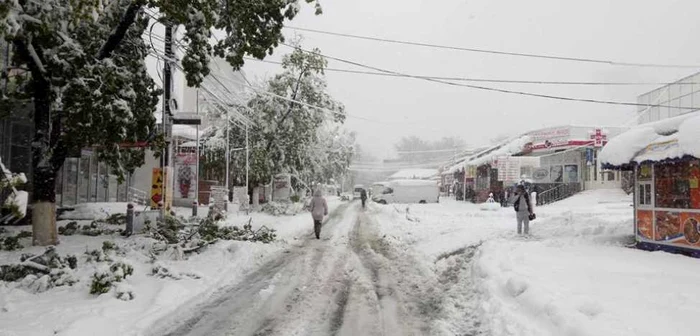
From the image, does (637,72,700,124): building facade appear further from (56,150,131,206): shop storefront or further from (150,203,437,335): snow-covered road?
(56,150,131,206): shop storefront

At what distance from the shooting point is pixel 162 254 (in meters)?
A: 10.0

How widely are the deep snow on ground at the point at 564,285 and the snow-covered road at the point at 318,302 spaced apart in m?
0.60

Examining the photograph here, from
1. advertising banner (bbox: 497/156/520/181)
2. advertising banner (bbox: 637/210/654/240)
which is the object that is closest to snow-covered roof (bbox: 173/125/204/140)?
advertising banner (bbox: 497/156/520/181)

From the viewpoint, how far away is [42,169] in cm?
1009

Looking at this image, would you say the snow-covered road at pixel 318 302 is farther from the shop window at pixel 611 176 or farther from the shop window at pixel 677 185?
the shop window at pixel 611 176

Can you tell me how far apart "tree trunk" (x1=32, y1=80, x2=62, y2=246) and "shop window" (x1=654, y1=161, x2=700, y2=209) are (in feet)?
46.4

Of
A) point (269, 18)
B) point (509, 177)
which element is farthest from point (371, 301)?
point (509, 177)

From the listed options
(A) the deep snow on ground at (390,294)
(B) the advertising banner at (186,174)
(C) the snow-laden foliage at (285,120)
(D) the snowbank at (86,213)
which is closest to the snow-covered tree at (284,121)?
(C) the snow-laden foliage at (285,120)

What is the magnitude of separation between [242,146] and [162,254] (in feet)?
56.8

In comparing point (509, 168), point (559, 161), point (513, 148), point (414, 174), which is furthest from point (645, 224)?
point (414, 174)

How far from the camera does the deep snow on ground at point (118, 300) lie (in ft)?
18.7

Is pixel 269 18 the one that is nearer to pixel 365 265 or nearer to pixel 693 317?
pixel 365 265

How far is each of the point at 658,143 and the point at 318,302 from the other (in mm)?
8479

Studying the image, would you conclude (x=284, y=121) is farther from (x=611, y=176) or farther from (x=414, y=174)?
(x=414, y=174)
